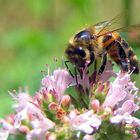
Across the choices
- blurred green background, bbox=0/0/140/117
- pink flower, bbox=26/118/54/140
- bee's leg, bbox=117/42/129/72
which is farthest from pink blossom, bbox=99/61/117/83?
blurred green background, bbox=0/0/140/117

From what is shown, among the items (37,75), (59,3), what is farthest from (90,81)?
(59,3)

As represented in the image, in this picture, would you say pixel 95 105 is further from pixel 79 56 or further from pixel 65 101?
pixel 79 56

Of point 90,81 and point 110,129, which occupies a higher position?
point 90,81

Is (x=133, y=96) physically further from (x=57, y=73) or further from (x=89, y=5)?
(x=89, y=5)

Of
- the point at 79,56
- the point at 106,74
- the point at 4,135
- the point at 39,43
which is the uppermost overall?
the point at 79,56

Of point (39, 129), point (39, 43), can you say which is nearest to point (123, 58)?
point (39, 129)

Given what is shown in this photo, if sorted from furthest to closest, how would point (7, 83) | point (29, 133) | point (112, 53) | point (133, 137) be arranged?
point (7, 83) < point (112, 53) < point (133, 137) < point (29, 133)

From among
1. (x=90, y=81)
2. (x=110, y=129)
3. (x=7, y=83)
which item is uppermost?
(x=90, y=81)
